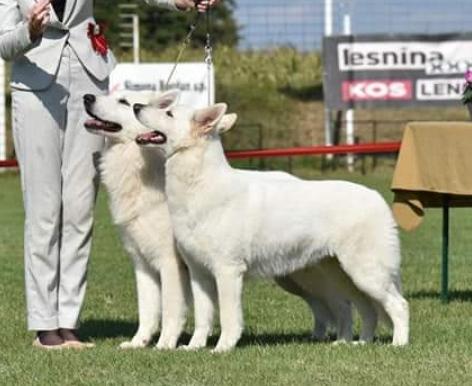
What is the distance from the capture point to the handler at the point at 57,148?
309 inches

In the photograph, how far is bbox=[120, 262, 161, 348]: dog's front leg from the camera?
8062 millimetres

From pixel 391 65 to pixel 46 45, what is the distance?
61.7 feet

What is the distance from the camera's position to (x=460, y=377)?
680 cm

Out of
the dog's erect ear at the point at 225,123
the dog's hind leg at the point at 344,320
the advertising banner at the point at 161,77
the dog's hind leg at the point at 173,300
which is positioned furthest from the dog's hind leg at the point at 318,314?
the advertising banner at the point at 161,77

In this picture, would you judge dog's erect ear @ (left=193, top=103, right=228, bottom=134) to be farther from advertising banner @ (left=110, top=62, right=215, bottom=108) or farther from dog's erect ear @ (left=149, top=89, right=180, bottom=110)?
advertising banner @ (left=110, top=62, right=215, bottom=108)

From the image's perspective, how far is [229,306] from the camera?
25.1 feet

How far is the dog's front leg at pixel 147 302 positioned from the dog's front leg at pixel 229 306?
55 centimetres

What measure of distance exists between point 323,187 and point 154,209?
999 millimetres

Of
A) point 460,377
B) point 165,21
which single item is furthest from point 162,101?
point 165,21

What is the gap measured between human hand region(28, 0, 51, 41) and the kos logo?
18.9 m

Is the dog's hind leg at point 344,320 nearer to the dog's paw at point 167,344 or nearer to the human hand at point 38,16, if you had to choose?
the dog's paw at point 167,344

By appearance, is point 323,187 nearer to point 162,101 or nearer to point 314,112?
point 162,101

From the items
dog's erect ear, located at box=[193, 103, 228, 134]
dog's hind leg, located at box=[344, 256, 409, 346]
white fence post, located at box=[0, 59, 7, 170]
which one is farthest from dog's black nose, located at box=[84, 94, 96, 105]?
white fence post, located at box=[0, 59, 7, 170]

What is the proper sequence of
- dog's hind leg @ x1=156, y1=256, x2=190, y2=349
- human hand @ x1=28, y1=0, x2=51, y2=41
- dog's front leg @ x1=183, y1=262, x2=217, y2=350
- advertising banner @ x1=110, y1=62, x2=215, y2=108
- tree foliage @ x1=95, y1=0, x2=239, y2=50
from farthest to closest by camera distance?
tree foliage @ x1=95, y1=0, x2=239, y2=50 < advertising banner @ x1=110, y1=62, x2=215, y2=108 < dog's hind leg @ x1=156, y1=256, x2=190, y2=349 < dog's front leg @ x1=183, y1=262, x2=217, y2=350 < human hand @ x1=28, y1=0, x2=51, y2=41
